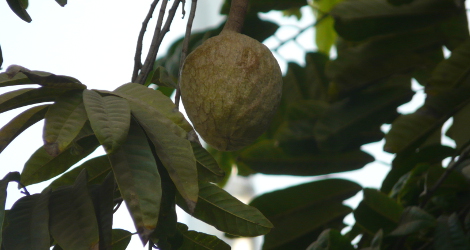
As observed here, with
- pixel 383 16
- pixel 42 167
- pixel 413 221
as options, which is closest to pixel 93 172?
pixel 42 167

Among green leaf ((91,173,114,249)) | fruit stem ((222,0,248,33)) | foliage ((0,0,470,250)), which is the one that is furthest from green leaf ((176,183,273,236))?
fruit stem ((222,0,248,33))

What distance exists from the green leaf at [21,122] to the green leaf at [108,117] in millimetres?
71

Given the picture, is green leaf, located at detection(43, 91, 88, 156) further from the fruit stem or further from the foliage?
the fruit stem

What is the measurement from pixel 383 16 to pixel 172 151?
1.02m

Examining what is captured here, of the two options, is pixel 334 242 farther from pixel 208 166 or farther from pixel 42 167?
pixel 42 167

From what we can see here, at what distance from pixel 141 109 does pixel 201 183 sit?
0.61 ft

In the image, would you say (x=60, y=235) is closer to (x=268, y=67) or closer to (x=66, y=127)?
(x=66, y=127)

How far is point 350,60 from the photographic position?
1416 mm

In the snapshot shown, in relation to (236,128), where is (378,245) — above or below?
below

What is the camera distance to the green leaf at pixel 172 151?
0.52m

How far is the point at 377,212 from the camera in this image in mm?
1107

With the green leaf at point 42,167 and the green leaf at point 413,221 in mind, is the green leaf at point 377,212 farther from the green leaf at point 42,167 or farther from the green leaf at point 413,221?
the green leaf at point 42,167

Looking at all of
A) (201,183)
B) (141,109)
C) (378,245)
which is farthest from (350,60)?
(141,109)

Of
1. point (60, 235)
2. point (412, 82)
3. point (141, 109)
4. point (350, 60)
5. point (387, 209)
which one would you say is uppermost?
point (141, 109)
